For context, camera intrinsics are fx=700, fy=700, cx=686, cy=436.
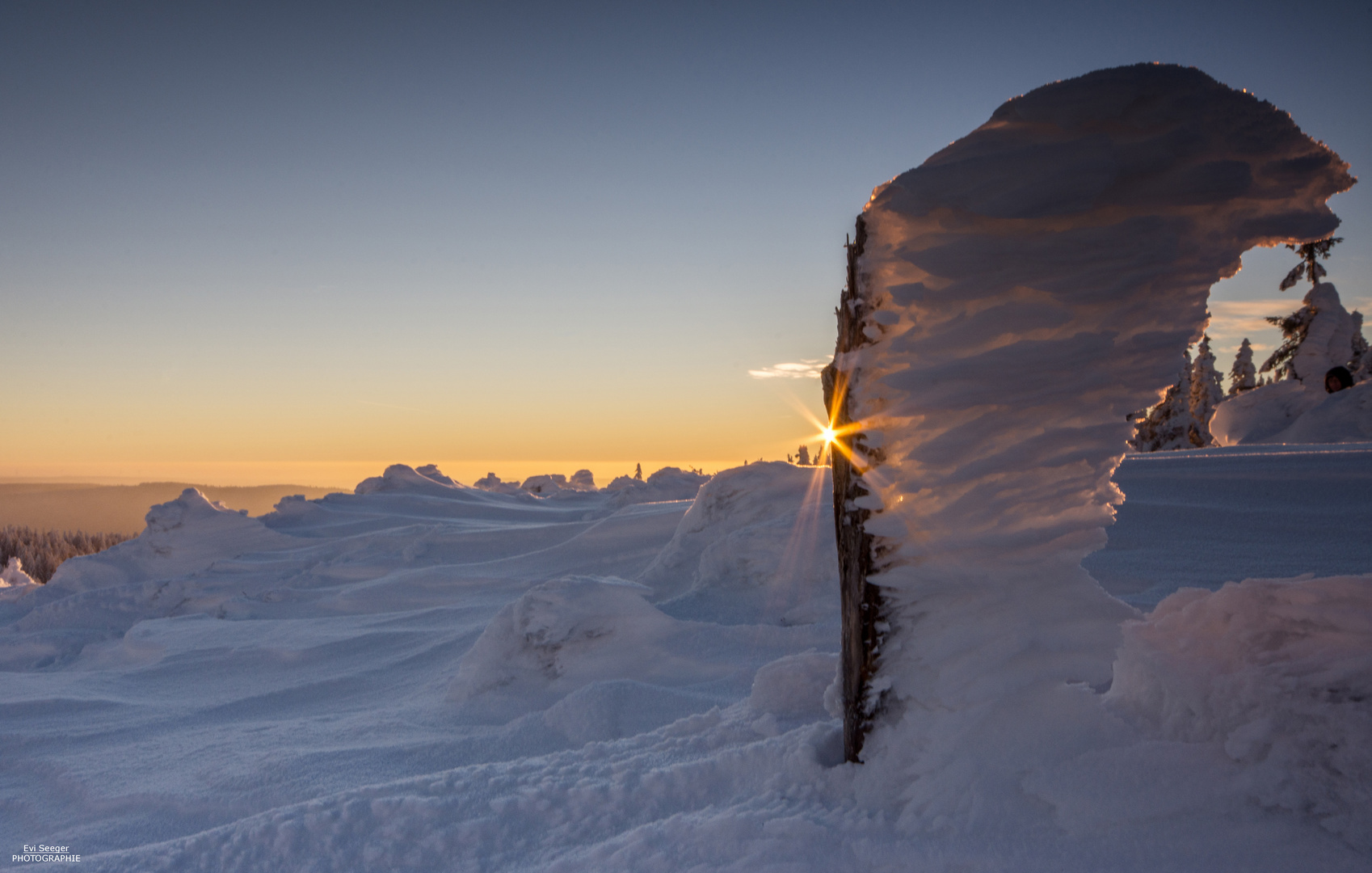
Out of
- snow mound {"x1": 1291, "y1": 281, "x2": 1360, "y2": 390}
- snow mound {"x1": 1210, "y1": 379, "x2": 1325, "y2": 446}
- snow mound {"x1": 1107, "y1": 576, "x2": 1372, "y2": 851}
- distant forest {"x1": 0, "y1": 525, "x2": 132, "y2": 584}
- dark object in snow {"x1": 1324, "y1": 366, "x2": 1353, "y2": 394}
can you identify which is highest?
snow mound {"x1": 1291, "y1": 281, "x2": 1360, "y2": 390}

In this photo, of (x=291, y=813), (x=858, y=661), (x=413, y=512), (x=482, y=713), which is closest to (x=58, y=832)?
(x=291, y=813)

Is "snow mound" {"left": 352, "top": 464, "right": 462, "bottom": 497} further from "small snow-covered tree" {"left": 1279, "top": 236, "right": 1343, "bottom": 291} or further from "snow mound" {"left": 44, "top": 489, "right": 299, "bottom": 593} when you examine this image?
"small snow-covered tree" {"left": 1279, "top": 236, "right": 1343, "bottom": 291}

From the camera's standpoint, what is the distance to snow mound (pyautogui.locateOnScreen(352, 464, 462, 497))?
17312 millimetres

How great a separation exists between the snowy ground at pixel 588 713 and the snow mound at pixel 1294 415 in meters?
5.00

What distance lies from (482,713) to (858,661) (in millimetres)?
2873

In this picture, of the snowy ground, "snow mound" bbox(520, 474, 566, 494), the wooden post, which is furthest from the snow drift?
"snow mound" bbox(520, 474, 566, 494)

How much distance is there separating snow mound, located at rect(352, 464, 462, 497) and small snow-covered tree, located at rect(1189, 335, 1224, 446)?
85.5ft

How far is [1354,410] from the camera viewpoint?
35.5 feet

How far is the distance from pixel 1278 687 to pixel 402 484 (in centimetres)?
1787

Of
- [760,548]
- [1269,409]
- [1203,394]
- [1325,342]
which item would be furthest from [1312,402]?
[1203,394]

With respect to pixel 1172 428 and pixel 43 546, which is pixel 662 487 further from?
→ pixel 43 546

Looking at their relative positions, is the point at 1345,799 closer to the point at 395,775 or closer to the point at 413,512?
the point at 395,775

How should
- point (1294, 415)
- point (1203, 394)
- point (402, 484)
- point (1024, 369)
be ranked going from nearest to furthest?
1. point (1024, 369)
2. point (1294, 415)
3. point (402, 484)
4. point (1203, 394)

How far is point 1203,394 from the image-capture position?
27250 mm
